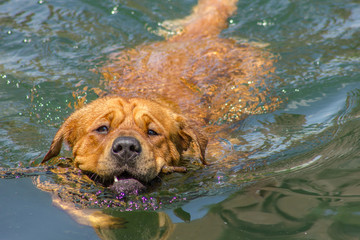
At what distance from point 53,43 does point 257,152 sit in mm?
5029

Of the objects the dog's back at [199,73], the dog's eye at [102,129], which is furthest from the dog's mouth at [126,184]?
the dog's back at [199,73]

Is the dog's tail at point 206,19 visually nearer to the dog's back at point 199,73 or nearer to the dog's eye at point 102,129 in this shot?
the dog's back at point 199,73

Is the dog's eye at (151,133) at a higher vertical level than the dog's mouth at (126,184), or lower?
higher

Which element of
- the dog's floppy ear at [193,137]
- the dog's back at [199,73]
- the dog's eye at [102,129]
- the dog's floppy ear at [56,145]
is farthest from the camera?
the dog's back at [199,73]

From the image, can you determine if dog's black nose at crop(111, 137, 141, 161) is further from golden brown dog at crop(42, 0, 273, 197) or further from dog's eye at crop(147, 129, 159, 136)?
dog's eye at crop(147, 129, 159, 136)

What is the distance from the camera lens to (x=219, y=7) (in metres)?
9.71

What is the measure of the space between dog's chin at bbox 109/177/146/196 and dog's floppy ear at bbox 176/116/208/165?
3.97 ft

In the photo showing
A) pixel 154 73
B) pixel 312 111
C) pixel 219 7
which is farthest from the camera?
pixel 219 7

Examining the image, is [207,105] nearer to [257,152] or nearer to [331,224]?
[257,152]

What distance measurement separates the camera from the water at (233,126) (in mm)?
4035

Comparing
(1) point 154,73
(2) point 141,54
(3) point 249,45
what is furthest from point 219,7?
(1) point 154,73

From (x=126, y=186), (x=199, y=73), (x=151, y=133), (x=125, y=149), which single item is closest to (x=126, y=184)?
(x=126, y=186)

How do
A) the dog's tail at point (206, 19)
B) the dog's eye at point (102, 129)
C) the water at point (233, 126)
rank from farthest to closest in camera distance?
1. the dog's tail at point (206, 19)
2. the dog's eye at point (102, 129)
3. the water at point (233, 126)

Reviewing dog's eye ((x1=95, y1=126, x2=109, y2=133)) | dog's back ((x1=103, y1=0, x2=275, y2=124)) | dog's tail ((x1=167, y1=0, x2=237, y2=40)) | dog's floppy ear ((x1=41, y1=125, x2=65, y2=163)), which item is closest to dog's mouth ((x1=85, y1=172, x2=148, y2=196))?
dog's eye ((x1=95, y1=126, x2=109, y2=133))
